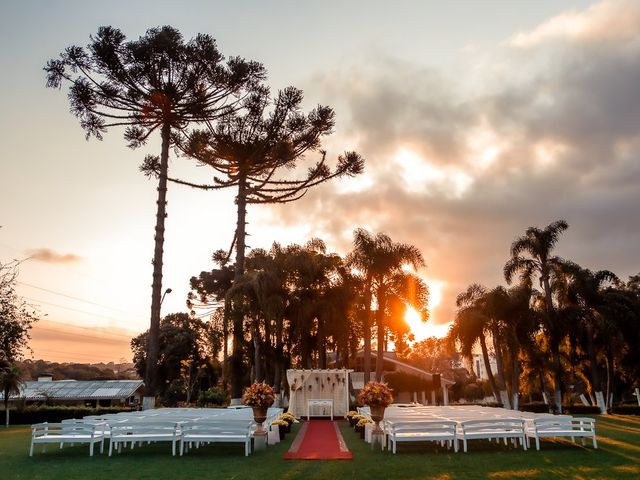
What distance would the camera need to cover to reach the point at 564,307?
3134cm

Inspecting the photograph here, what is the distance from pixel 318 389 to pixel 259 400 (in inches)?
561

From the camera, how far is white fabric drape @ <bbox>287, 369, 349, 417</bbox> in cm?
2719

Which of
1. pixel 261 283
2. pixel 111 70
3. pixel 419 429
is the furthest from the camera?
pixel 261 283

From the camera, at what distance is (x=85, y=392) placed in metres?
51.8

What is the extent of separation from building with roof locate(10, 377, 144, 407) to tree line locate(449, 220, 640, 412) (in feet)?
118

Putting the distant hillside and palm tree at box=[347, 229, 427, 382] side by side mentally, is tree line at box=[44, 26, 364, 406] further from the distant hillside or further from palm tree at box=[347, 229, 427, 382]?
the distant hillside

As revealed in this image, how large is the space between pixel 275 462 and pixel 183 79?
62.4 ft

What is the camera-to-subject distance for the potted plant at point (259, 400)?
13.7m

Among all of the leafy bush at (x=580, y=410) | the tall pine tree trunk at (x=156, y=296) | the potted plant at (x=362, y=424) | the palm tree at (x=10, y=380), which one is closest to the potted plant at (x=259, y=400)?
the potted plant at (x=362, y=424)

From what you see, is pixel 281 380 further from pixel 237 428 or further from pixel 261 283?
pixel 237 428

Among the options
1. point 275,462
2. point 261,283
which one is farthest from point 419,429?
point 261,283

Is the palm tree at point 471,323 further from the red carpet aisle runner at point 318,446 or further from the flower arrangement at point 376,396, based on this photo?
the flower arrangement at point 376,396

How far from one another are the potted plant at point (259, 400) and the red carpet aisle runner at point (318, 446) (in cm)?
116

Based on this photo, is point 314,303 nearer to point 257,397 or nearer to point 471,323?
point 471,323
